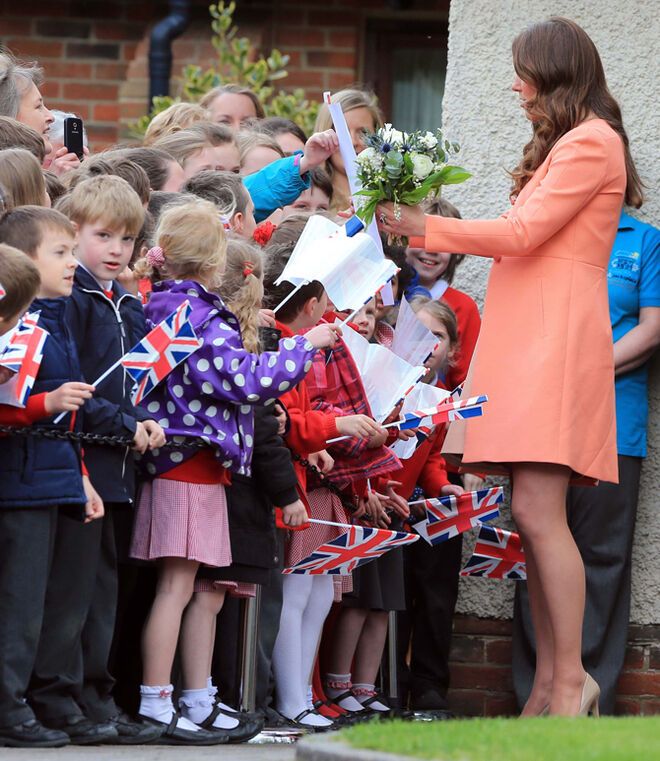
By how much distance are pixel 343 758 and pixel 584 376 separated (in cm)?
207

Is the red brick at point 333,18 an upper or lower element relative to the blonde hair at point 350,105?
upper

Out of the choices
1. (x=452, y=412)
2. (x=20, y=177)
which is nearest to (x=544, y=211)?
(x=452, y=412)

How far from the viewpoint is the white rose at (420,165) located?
566 centimetres

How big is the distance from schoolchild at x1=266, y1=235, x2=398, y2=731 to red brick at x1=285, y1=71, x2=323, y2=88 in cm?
450

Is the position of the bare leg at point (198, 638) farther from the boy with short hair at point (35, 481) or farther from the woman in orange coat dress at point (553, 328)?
the woman in orange coat dress at point (553, 328)

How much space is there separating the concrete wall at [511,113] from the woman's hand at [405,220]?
5.42 ft

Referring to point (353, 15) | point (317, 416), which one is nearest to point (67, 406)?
Result: point (317, 416)

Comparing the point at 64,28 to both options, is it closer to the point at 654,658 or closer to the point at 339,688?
the point at 339,688

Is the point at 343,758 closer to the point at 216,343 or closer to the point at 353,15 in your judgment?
the point at 216,343

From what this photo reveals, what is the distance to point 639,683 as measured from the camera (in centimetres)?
700

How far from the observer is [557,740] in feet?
13.2

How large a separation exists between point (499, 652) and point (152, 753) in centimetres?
271

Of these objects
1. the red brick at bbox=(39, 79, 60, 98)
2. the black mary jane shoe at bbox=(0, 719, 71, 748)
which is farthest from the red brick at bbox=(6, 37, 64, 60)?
the black mary jane shoe at bbox=(0, 719, 71, 748)

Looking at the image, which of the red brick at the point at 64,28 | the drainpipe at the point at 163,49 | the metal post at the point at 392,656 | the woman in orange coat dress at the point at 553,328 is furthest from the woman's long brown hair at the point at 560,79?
the red brick at the point at 64,28
